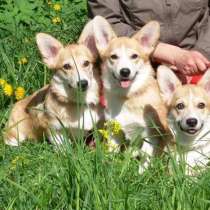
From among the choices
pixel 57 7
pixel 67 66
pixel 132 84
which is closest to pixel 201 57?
pixel 132 84

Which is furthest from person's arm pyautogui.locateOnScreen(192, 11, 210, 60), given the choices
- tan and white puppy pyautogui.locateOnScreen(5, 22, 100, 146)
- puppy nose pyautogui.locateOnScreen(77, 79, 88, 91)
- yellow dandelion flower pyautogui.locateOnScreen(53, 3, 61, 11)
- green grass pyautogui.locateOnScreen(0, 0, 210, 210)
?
yellow dandelion flower pyautogui.locateOnScreen(53, 3, 61, 11)

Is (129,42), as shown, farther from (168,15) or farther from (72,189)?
(72,189)

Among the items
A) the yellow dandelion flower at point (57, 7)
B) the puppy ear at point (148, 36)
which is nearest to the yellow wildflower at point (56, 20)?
the yellow dandelion flower at point (57, 7)

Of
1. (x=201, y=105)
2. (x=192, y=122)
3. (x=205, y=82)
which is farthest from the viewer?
(x=205, y=82)

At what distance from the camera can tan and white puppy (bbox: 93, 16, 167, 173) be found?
4.06m

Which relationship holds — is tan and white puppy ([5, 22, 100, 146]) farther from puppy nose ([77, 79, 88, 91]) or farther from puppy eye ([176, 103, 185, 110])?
puppy eye ([176, 103, 185, 110])

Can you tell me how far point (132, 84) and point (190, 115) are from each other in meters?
0.56

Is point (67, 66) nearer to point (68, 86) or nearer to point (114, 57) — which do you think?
point (68, 86)

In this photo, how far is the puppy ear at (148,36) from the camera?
4.07 metres

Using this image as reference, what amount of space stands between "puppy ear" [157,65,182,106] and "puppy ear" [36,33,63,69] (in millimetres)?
749

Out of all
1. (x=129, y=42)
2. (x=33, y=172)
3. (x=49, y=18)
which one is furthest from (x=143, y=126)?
(x=49, y=18)

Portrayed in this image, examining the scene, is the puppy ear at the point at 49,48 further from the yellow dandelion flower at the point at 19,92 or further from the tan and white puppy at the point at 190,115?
the tan and white puppy at the point at 190,115

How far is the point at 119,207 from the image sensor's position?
9.22 feet

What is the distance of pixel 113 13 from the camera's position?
14.4ft
